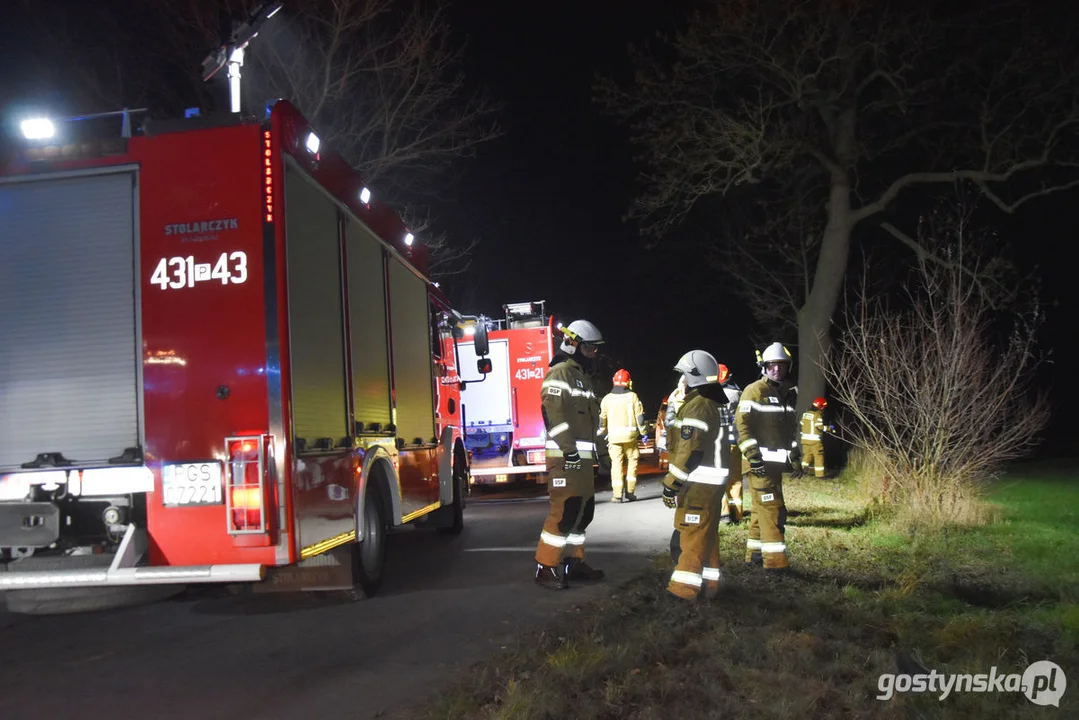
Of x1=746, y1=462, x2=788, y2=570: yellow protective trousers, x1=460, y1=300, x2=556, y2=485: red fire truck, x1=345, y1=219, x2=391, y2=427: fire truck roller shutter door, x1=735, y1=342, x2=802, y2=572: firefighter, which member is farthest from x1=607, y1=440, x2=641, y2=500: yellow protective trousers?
Answer: x1=345, y1=219, x2=391, y2=427: fire truck roller shutter door

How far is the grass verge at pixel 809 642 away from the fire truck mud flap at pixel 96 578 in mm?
1510

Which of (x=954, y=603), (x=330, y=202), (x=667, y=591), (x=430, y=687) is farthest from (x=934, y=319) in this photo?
(x=430, y=687)

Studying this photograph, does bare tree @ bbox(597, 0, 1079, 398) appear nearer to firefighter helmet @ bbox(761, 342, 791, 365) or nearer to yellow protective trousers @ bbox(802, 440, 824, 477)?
yellow protective trousers @ bbox(802, 440, 824, 477)

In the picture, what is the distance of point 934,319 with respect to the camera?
9.92 meters

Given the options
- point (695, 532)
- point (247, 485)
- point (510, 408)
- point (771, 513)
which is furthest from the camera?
point (510, 408)

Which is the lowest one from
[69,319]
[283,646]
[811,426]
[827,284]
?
[283,646]

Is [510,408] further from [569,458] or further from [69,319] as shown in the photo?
[69,319]

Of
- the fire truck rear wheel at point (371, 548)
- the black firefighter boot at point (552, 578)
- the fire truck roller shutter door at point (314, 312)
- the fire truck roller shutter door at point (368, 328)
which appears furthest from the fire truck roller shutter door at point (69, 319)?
the black firefighter boot at point (552, 578)

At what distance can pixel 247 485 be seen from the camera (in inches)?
196

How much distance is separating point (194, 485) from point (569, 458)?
273cm

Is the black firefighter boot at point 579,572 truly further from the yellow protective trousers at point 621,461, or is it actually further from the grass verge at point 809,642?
the yellow protective trousers at point 621,461

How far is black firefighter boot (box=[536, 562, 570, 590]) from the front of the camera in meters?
6.97

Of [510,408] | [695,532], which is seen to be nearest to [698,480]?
[695,532]

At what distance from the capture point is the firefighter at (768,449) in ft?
23.0
